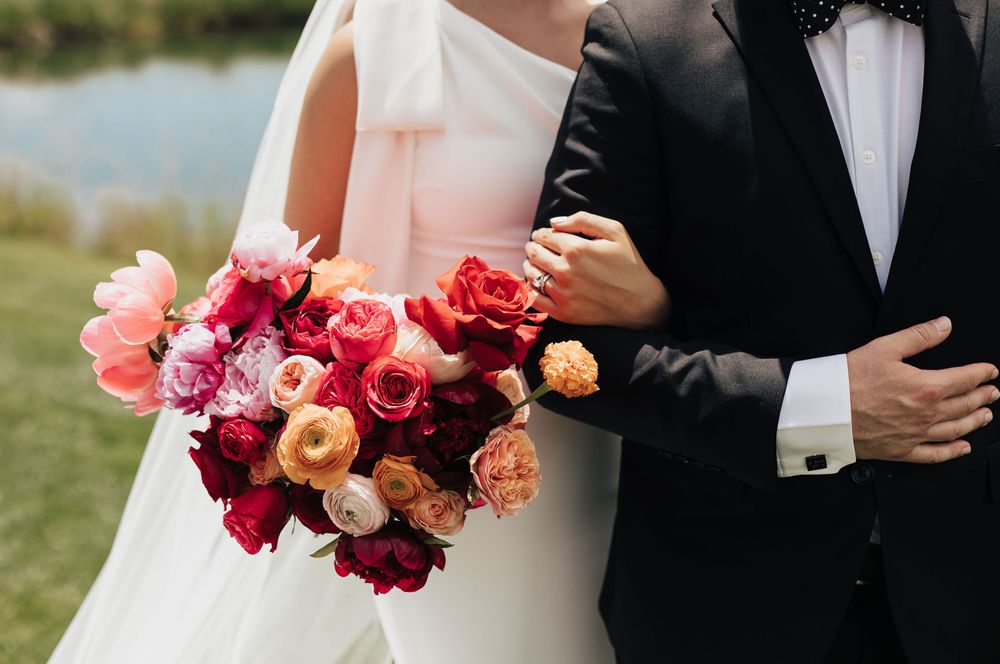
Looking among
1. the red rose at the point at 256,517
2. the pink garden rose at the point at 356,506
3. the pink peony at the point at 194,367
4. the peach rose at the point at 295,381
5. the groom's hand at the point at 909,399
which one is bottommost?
the red rose at the point at 256,517

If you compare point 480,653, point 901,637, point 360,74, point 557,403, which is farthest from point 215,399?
point 901,637

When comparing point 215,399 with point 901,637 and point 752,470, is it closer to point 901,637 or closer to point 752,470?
point 752,470

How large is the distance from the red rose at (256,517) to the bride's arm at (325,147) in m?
0.73

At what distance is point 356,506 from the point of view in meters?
1.71

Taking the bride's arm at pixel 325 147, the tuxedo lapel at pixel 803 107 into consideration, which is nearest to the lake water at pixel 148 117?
the bride's arm at pixel 325 147

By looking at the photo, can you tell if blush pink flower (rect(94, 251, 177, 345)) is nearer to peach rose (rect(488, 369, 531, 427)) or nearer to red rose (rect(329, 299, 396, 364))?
red rose (rect(329, 299, 396, 364))

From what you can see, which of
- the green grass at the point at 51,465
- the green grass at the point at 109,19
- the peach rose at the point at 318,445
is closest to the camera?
the peach rose at the point at 318,445

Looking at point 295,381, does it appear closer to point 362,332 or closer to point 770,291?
point 362,332

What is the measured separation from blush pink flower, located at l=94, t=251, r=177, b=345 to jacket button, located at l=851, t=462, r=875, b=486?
Answer: 1.25m

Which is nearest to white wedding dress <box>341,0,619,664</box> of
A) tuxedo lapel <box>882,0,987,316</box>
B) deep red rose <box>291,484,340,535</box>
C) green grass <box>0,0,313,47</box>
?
deep red rose <box>291,484,340,535</box>

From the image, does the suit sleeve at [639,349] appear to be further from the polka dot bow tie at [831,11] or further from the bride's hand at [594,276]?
the polka dot bow tie at [831,11]

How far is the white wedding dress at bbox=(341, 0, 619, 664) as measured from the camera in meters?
2.19

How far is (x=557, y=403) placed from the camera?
77.7 inches

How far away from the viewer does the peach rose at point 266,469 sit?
1763 mm
